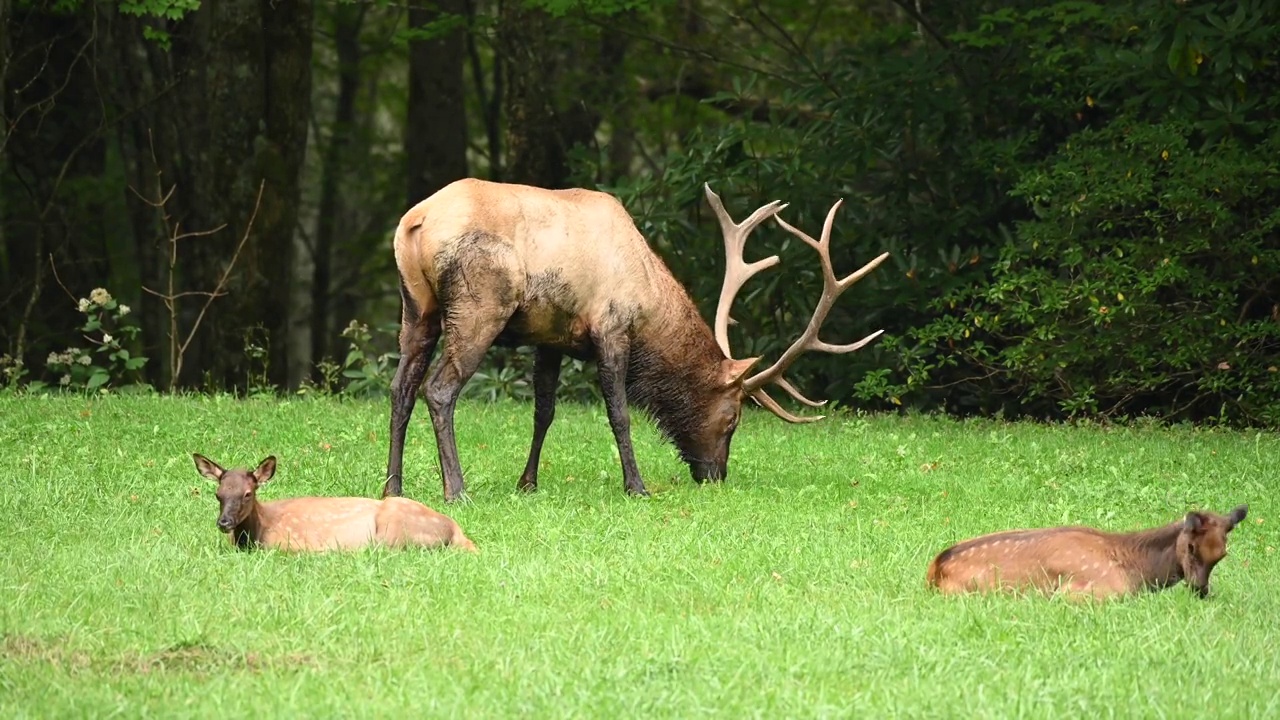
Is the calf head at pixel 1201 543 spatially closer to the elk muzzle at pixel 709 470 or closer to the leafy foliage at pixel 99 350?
the elk muzzle at pixel 709 470

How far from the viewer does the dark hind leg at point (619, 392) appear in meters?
10.4

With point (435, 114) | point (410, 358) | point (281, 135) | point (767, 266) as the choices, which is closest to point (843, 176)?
point (281, 135)

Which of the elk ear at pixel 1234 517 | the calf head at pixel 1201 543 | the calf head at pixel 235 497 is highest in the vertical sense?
the elk ear at pixel 1234 517

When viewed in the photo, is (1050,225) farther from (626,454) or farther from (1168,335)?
(626,454)

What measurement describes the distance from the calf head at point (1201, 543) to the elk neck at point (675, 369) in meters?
4.37

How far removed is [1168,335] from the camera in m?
14.5

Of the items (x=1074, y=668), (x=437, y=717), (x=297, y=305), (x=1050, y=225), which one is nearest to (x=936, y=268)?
(x=1050, y=225)

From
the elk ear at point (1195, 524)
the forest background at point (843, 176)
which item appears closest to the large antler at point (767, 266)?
the elk ear at point (1195, 524)

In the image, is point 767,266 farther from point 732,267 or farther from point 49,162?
point 49,162

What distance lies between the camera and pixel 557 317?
10.3 m

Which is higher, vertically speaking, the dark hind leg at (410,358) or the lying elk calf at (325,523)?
the dark hind leg at (410,358)

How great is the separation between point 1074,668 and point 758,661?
1099 millimetres

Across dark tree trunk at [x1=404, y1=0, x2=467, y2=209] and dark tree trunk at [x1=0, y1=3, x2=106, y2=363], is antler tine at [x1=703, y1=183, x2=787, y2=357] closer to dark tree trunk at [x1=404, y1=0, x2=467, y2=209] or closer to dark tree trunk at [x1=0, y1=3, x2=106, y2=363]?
dark tree trunk at [x1=404, y1=0, x2=467, y2=209]

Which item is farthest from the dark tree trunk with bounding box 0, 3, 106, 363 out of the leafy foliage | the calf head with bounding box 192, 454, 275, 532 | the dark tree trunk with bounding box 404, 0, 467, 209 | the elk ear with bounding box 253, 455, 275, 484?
the calf head with bounding box 192, 454, 275, 532
